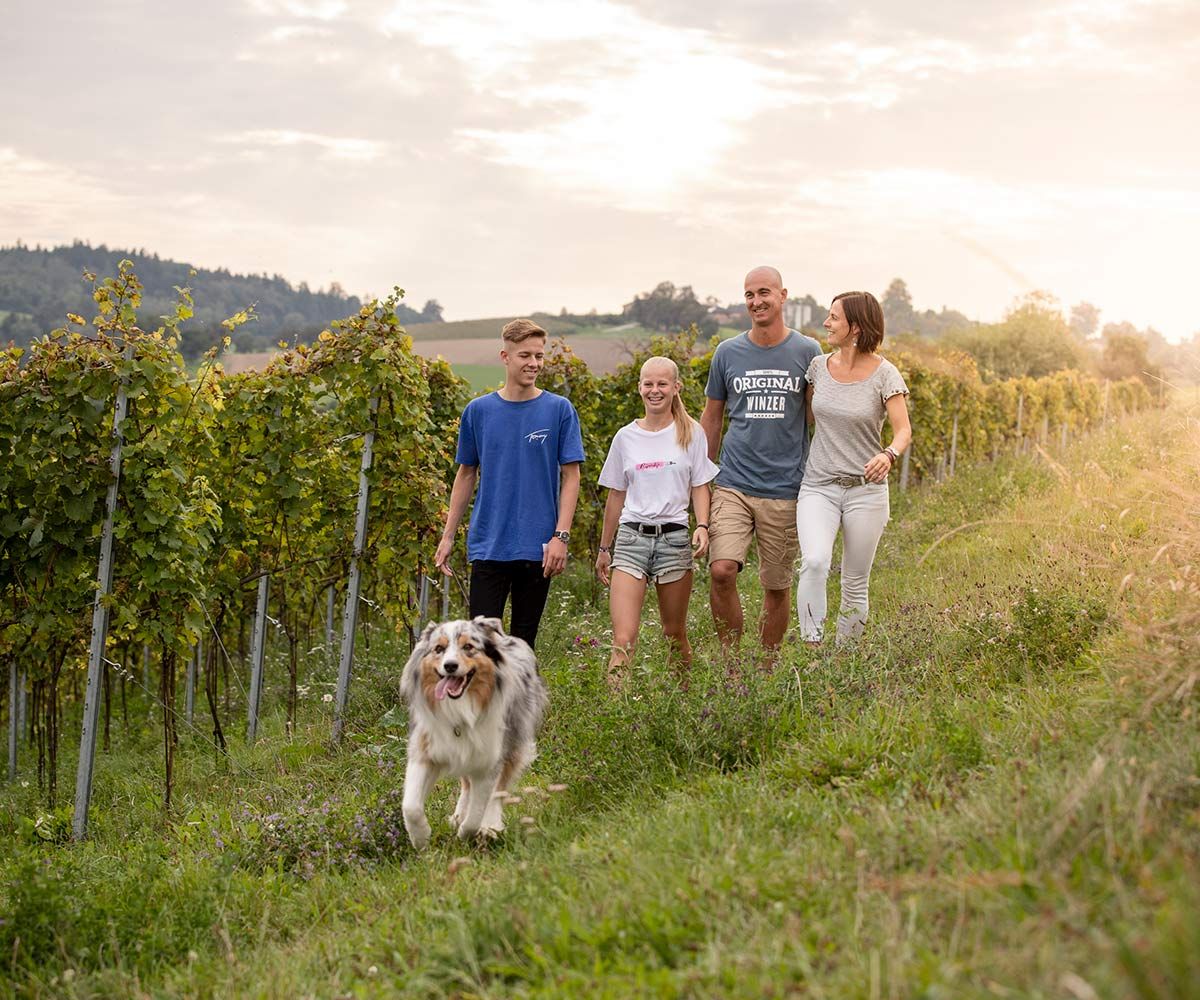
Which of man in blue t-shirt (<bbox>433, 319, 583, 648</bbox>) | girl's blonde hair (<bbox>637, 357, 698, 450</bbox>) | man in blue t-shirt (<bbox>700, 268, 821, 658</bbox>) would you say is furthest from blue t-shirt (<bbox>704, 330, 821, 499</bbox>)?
man in blue t-shirt (<bbox>433, 319, 583, 648</bbox>)

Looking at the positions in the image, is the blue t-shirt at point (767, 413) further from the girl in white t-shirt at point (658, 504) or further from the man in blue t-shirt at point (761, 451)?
the girl in white t-shirt at point (658, 504)

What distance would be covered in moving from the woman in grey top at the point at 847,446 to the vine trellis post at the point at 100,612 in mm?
4041

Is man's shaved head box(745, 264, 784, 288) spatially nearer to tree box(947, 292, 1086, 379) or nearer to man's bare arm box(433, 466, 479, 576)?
man's bare arm box(433, 466, 479, 576)

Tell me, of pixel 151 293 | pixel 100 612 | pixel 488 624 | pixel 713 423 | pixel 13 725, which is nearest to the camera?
pixel 488 624

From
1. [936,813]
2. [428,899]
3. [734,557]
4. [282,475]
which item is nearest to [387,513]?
[282,475]

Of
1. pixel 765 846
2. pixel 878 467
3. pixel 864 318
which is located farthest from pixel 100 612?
pixel 765 846

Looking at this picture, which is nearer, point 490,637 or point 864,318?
point 490,637

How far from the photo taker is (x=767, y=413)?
253 inches

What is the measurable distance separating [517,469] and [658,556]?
2.99 ft

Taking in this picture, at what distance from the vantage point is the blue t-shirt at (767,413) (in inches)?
253

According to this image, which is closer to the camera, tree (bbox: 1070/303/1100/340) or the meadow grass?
tree (bbox: 1070/303/1100/340)

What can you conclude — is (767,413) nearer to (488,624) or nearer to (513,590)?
(513,590)

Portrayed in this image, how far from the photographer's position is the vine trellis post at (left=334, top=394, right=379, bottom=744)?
8109mm

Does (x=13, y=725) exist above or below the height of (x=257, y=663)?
below
